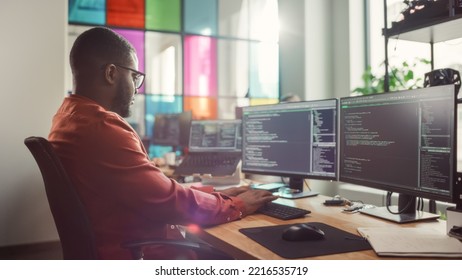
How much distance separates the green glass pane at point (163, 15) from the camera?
426 centimetres

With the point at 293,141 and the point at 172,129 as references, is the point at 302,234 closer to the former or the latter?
the point at 293,141

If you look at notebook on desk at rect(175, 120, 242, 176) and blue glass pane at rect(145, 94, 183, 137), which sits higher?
blue glass pane at rect(145, 94, 183, 137)

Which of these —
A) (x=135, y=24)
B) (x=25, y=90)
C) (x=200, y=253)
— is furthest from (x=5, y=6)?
(x=200, y=253)

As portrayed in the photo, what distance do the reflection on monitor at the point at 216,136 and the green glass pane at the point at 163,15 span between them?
7.00 ft

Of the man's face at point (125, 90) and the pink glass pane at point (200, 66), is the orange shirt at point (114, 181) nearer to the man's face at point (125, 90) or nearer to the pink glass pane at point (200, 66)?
the man's face at point (125, 90)

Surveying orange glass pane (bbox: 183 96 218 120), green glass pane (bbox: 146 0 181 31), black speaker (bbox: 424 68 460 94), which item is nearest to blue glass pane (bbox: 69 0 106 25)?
green glass pane (bbox: 146 0 181 31)

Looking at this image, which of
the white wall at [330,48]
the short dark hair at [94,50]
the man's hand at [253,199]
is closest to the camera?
the short dark hair at [94,50]

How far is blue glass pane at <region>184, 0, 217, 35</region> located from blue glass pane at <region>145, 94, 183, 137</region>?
76cm

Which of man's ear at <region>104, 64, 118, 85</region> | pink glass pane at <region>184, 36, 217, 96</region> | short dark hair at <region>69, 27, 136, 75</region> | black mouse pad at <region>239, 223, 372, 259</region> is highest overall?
pink glass pane at <region>184, 36, 217, 96</region>

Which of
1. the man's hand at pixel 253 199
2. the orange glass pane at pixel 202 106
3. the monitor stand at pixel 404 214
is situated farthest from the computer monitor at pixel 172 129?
the monitor stand at pixel 404 214

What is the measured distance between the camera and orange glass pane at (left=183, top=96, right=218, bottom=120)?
4.43 meters

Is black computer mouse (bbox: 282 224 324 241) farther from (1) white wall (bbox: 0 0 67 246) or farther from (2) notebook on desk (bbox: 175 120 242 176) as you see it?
(1) white wall (bbox: 0 0 67 246)
